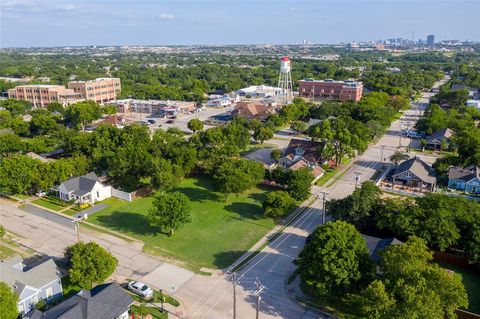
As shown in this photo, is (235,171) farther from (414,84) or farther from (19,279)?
(414,84)

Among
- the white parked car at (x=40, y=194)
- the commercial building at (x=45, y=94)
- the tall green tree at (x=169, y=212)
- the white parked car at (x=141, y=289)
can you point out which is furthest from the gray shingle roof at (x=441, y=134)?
the commercial building at (x=45, y=94)

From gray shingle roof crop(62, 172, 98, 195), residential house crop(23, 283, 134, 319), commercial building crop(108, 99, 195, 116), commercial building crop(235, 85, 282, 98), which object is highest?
commercial building crop(235, 85, 282, 98)

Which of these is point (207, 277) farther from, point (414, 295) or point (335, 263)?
point (414, 295)

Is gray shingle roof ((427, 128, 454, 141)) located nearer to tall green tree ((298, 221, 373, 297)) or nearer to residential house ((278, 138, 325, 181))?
residential house ((278, 138, 325, 181))

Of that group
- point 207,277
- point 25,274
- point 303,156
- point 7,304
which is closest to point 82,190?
point 25,274

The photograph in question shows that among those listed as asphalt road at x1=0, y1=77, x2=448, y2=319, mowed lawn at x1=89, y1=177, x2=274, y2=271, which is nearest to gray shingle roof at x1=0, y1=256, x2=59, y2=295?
asphalt road at x1=0, y1=77, x2=448, y2=319
